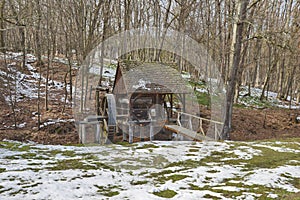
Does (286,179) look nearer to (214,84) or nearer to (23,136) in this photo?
(23,136)

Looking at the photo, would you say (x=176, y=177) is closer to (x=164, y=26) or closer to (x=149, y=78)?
(x=149, y=78)

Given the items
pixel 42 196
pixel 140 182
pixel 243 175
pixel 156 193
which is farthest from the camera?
pixel 243 175

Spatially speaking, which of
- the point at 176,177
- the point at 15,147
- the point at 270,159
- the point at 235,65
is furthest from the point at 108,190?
the point at 235,65

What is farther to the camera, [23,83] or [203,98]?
[203,98]

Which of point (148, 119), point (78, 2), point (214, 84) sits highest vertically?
point (78, 2)

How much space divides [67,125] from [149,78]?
494 centimetres

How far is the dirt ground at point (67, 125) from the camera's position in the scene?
448 inches

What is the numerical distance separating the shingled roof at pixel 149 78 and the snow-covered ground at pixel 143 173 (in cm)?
490

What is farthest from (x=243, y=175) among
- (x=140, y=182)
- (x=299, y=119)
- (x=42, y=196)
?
(x=299, y=119)

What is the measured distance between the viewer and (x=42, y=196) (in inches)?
141

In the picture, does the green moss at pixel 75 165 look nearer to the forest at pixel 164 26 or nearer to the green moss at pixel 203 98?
the forest at pixel 164 26

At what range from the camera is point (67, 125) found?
12922 millimetres

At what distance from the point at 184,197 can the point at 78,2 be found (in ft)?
44.2


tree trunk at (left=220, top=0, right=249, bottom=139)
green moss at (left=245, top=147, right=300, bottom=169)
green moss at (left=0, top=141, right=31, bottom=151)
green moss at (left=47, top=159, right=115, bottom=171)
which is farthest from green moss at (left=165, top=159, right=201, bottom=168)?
tree trunk at (left=220, top=0, right=249, bottom=139)
